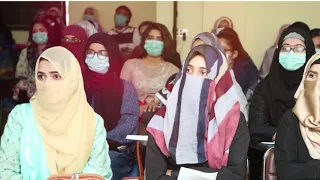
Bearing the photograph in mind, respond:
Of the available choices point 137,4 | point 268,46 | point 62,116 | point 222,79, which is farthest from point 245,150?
point 137,4

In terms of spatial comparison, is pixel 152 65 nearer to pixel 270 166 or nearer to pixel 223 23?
pixel 223 23

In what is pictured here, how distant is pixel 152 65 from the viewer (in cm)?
500

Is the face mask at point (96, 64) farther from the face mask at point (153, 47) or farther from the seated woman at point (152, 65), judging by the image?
the face mask at point (153, 47)

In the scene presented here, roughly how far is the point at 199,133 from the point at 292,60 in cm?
120

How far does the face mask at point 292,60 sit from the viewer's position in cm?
368

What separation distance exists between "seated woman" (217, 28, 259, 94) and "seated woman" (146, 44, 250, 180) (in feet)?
6.29

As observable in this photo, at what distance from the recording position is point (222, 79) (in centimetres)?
295

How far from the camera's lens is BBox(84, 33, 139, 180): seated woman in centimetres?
360

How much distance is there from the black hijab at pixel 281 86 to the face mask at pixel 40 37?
2602mm

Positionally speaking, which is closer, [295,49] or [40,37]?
[295,49]

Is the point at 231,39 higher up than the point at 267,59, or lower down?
higher up

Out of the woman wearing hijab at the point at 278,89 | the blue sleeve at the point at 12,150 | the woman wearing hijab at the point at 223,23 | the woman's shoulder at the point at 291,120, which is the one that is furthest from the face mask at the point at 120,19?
the woman's shoulder at the point at 291,120

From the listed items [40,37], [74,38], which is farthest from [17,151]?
[40,37]

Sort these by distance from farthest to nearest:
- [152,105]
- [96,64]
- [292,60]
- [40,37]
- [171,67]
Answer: [40,37], [171,67], [152,105], [96,64], [292,60]
